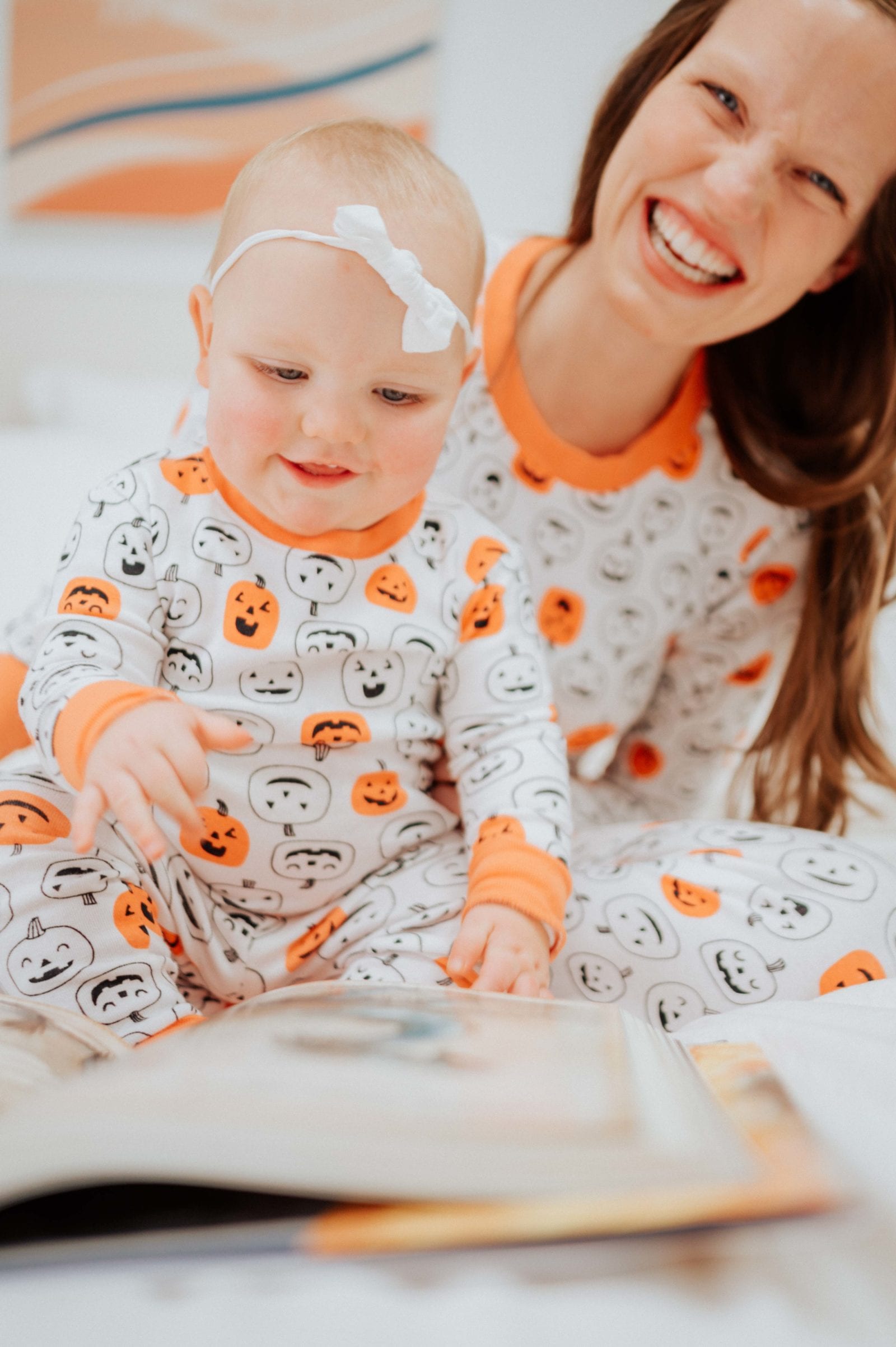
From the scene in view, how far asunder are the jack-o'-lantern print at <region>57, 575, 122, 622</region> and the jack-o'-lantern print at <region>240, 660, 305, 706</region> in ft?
0.31

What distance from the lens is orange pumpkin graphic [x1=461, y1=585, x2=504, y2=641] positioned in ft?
2.60

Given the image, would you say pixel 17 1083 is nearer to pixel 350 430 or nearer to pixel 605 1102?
pixel 605 1102

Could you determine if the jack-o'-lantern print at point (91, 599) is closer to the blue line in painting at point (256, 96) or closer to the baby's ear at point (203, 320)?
the baby's ear at point (203, 320)

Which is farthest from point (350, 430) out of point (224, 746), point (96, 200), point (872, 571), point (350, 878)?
point (96, 200)

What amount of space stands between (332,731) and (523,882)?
163 millimetres

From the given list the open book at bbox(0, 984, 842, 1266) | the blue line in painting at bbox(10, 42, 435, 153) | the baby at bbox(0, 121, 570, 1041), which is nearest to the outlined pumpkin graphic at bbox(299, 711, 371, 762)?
the baby at bbox(0, 121, 570, 1041)

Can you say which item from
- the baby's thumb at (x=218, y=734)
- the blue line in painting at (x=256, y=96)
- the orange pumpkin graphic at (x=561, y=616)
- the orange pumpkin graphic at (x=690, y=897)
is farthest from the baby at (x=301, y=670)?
the blue line in painting at (x=256, y=96)

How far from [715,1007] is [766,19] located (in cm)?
72

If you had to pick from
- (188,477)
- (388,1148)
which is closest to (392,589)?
(188,477)

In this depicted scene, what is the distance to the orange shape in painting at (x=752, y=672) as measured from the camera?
46.1 inches

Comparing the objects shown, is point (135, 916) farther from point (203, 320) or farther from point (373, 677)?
point (203, 320)

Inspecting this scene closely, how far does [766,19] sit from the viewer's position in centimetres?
83

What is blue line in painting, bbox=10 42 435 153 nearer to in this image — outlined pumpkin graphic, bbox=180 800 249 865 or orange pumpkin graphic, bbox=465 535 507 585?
orange pumpkin graphic, bbox=465 535 507 585

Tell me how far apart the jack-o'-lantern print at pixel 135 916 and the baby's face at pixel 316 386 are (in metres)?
0.25
